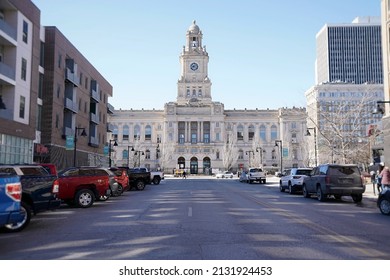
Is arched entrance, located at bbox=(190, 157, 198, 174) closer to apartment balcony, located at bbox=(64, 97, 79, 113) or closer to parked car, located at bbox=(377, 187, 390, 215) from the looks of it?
apartment balcony, located at bbox=(64, 97, 79, 113)

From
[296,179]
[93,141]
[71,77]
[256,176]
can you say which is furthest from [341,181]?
[93,141]

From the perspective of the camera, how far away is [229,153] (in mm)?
122375

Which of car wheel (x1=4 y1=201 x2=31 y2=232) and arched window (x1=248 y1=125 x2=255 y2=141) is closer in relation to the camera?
car wheel (x1=4 y1=201 x2=31 y2=232)

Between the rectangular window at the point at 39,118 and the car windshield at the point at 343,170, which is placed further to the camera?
the rectangular window at the point at 39,118

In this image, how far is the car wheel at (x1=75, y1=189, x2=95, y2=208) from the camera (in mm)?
18047

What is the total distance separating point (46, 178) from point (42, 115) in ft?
95.1

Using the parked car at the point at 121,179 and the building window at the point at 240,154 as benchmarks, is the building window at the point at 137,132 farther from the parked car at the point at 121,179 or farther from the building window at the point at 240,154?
the parked car at the point at 121,179

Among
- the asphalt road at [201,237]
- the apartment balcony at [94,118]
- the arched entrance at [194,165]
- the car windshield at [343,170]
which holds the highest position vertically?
the apartment balcony at [94,118]

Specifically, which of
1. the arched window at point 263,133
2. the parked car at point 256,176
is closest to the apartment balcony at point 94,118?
the parked car at point 256,176

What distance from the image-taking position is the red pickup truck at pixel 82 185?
18062mm

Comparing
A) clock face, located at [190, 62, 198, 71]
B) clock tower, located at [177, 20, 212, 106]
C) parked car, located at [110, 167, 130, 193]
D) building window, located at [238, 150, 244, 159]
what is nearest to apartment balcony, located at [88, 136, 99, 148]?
parked car, located at [110, 167, 130, 193]

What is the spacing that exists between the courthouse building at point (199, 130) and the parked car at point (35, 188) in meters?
109

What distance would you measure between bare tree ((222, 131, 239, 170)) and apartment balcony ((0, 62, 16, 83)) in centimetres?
9218

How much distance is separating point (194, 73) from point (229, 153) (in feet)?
100
